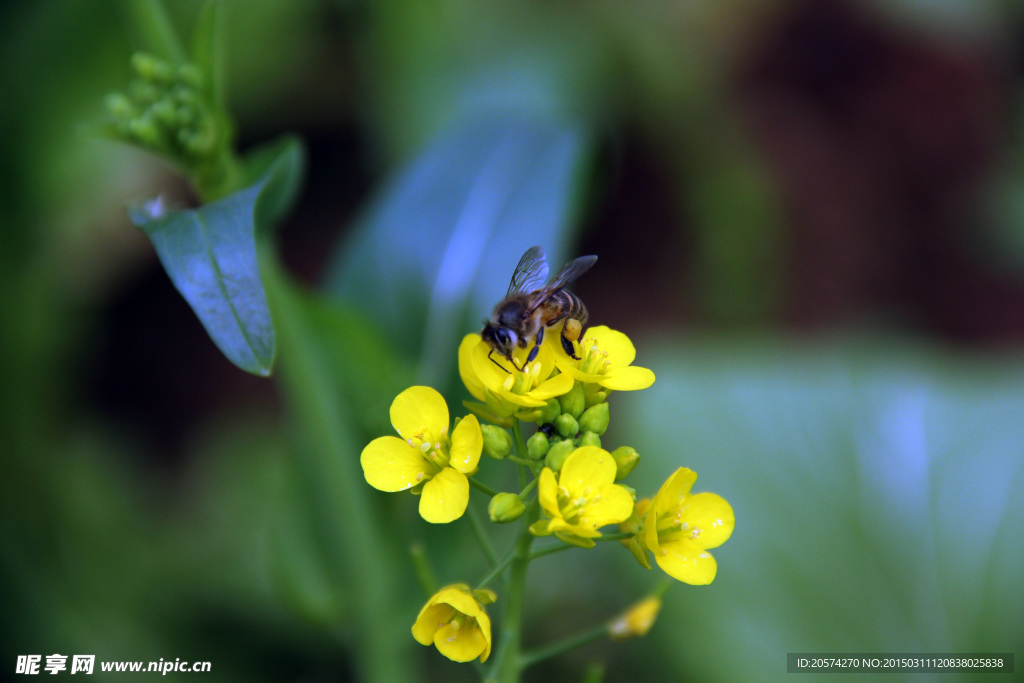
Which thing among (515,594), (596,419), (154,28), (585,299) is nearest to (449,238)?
(154,28)

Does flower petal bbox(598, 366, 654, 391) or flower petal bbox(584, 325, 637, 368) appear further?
flower petal bbox(584, 325, 637, 368)

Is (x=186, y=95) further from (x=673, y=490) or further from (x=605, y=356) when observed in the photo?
(x=673, y=490)

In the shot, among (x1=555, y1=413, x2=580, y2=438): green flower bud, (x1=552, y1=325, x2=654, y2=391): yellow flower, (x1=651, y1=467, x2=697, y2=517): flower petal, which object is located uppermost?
(x1=552, y1=325, x2=654, y2=391): yellow flower

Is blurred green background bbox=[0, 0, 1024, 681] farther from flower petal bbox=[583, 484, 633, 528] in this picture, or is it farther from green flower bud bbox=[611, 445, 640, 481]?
flower petal bbox=[583, 484, 633, 528]

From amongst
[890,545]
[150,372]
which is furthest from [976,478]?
[150,372]

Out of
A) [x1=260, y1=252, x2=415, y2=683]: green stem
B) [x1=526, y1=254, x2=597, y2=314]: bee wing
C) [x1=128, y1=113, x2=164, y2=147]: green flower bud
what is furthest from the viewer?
[x1=260, y1=252, x2=415, y2=683]: green stem

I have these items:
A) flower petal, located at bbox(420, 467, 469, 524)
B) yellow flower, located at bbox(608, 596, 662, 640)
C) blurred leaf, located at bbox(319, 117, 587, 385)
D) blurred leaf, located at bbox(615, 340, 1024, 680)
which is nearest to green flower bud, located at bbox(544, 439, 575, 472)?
flower petal, located at bbox(420, 467, 469, 524)

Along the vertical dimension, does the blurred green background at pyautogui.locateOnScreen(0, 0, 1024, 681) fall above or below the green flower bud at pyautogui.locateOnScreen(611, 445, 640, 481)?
above
